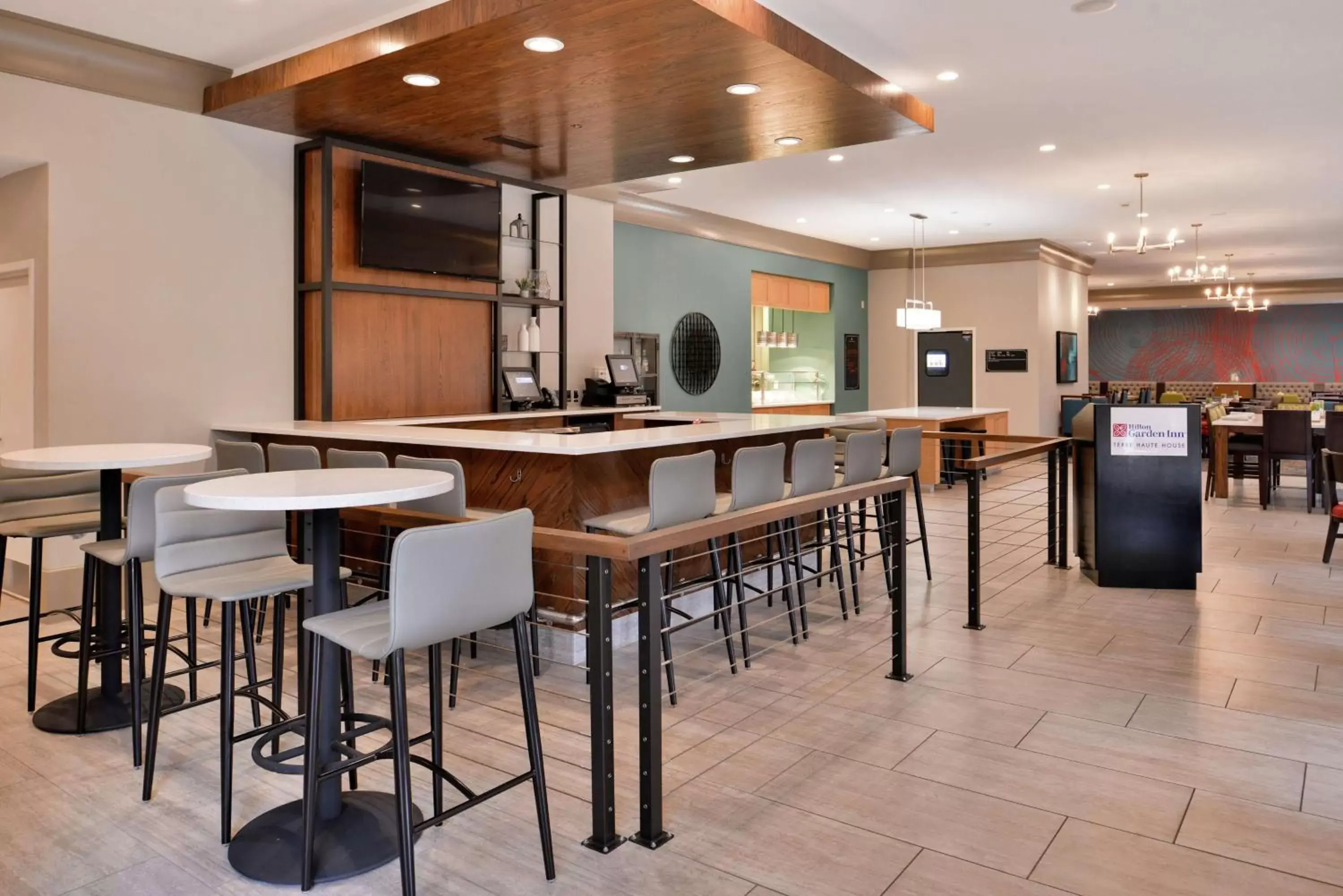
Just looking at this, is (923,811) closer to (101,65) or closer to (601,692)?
(601,692)

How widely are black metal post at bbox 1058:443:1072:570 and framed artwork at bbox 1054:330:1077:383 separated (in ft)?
26.5

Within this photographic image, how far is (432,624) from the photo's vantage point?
206 centimetres

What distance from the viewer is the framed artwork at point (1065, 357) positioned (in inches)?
529

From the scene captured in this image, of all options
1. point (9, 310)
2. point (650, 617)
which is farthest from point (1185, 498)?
point (9, 310)

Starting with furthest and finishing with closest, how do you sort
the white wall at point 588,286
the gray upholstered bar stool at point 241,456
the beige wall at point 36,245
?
the white wall at point 588,286 → the beige wall at point 36,245 → the gray upholstered bar stool at point 241,456

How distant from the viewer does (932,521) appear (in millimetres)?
7727

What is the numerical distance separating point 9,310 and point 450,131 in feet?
8.70

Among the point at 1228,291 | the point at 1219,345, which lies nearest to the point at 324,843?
the point at 1228,291

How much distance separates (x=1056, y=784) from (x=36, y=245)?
5344 millimetres

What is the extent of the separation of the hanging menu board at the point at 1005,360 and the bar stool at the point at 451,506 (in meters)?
10.5

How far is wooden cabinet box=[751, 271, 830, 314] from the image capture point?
11.6m

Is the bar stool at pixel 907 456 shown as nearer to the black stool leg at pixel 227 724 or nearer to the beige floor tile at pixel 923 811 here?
the beige floor tile at pixel 923 811

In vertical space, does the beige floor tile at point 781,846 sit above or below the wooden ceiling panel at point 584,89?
below

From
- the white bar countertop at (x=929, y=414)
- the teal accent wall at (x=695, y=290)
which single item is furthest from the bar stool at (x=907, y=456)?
the teal accent wall at (x=695, y=290)
